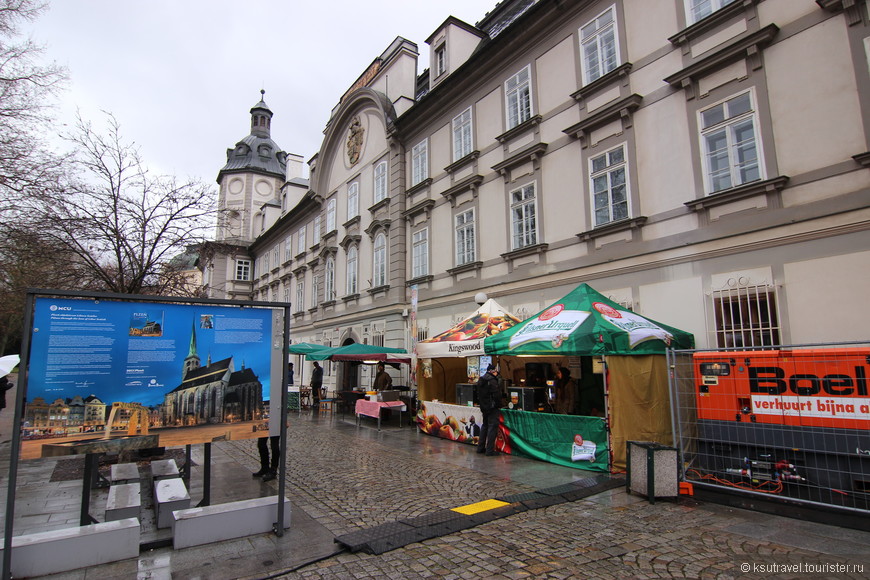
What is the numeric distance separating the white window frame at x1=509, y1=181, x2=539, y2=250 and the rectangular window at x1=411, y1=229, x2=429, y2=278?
4677 mm

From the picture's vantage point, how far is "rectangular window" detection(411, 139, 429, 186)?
19.2 meters

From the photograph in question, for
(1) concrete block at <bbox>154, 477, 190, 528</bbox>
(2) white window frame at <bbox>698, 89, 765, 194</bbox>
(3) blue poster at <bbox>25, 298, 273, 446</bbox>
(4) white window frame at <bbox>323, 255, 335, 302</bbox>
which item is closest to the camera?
(3) blue poster at <bbox>25, 298, 273, 446</bbox>

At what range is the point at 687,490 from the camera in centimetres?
693

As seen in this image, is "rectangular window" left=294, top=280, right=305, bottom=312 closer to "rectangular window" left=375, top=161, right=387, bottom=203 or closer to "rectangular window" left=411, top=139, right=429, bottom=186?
"rectangular window" left=375, top=161, right=387, bottom=203

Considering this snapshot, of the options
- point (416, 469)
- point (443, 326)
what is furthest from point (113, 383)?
point (443, 326)

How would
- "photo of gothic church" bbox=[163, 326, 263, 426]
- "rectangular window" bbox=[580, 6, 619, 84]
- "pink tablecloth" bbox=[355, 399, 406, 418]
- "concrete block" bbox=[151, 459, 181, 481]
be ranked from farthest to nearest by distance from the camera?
"pink tablecloth" bbox=[355, 399, 406, 418] < "rectangular window" bbox=[580, 6, 619, 84] < "concrete block" bbox=[151, 459, 181, 481] < "photo of gothic church" bbox=[163, 326, 263, 426]

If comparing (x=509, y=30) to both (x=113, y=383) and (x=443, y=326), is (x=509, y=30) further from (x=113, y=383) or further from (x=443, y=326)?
(x=113, y=383)

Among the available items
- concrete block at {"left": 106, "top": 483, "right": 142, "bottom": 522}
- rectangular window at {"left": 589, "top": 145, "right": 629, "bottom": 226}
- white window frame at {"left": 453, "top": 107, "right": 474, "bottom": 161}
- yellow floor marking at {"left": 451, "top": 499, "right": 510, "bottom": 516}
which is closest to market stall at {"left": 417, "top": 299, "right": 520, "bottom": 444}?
rectangular window at {"left": 589, "top": 145, "right": 629, "bottom": 226}

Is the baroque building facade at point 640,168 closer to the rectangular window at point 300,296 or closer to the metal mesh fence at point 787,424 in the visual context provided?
the metal mesh fence at point 787,424

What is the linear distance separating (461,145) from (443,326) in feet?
20.3

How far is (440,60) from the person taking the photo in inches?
758

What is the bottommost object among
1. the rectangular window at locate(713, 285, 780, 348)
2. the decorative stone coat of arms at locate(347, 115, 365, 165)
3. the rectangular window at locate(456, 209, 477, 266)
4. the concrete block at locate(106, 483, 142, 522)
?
the concrete block at locate(106, 483, 142, 522)

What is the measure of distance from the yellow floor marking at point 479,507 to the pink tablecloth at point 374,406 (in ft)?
24.6

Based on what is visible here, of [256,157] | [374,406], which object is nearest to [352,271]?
[374,406]
